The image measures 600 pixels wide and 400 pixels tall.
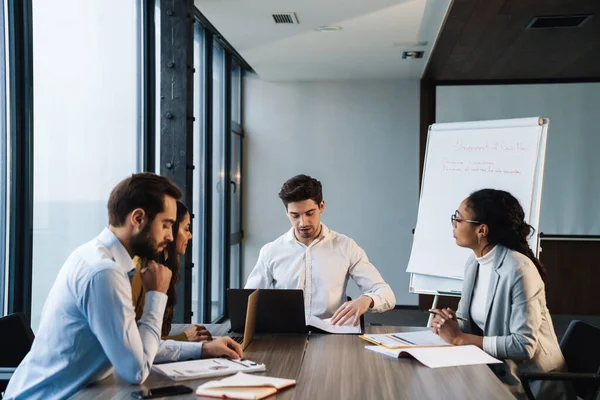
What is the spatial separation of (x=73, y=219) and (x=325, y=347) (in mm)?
1705

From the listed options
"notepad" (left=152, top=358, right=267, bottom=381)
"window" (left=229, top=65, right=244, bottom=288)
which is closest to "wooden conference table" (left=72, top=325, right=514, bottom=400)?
"notepad" (left=152, top=358, right=267, bottom=381)

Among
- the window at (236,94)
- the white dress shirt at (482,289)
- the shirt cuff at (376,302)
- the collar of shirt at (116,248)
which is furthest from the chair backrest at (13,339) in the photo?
the window at (236,94)

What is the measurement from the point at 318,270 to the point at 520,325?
49.9 inches

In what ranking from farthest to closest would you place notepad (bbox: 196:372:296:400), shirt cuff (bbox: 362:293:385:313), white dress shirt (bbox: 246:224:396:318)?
white dress shirt (bbox: 246:224:396:318)
shirt cuff (bbox: 362:293:385:313)
notepad (bbox: 196:372:296:400)

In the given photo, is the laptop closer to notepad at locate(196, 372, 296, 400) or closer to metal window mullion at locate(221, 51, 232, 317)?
notepad at locate(196, 372, 296, 400)

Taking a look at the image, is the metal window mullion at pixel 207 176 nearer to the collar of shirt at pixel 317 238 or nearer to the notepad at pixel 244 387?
the collar of shirt at pixel 317 238

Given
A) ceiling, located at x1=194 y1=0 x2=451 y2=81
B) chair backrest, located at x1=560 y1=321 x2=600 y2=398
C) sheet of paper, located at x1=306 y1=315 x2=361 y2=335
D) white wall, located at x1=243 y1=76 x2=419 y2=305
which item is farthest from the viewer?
white wall, located at x1=243 y1=76 x2=419 y2=305

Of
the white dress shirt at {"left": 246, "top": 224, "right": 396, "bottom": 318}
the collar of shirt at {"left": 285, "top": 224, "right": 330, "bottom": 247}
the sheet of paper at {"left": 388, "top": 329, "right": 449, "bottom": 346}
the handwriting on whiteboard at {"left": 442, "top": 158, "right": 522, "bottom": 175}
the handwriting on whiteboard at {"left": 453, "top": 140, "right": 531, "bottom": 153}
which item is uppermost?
the handwriting on whiteboard at {"left": 453, "top": 140, "right": 531, "bottom": 153}

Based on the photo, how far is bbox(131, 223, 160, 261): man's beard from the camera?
7.05 feet

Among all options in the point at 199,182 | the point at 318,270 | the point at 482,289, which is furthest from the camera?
the point at 199,182

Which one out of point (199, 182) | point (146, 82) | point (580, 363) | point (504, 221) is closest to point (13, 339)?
point (504, 221)

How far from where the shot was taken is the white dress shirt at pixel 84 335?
6.40 ft

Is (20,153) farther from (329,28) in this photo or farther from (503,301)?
(329,28)

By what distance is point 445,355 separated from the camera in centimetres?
250
